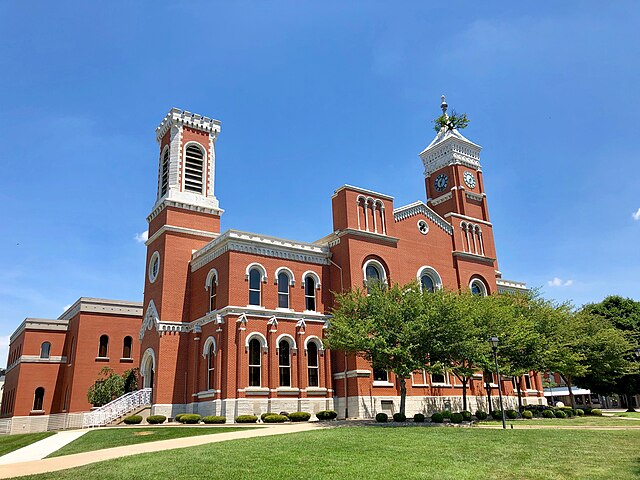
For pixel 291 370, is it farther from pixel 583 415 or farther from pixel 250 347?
pixel 583 415

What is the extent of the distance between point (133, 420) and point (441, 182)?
110 feet

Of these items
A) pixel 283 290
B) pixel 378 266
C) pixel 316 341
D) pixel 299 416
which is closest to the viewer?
pixel 299 416

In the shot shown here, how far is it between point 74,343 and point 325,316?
80.1ft

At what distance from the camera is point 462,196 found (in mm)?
47719

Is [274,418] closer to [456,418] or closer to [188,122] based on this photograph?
[456,418]

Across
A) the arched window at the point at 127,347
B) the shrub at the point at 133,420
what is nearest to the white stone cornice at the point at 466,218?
the shrub at the point at 133,420

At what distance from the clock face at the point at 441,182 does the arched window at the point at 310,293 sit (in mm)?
19692

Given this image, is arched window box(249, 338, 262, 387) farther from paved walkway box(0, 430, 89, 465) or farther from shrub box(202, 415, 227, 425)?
paved walkway box(0, 430, 89, 465)

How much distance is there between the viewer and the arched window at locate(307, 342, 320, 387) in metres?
34.0

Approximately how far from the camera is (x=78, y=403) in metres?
43.1

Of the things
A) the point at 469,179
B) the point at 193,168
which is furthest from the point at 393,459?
the point at 469,179

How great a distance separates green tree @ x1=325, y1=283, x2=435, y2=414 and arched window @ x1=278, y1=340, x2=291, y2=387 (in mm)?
5220

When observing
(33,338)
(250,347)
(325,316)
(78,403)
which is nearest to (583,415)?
(325,316)

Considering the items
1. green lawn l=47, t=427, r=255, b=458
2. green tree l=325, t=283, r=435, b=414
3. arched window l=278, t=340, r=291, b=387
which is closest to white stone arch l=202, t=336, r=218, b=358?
arched window l=278, t=340, r=291, b=387
